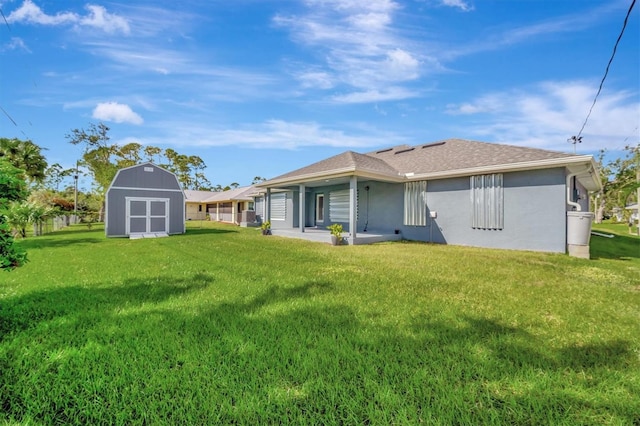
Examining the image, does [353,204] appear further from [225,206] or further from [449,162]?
[225,206]

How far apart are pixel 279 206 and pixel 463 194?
474 inches

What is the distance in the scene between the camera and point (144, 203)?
15664mm

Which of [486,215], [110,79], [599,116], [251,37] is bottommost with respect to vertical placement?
[486,215]

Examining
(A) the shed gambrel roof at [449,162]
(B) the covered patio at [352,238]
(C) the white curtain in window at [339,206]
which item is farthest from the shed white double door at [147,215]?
(C) the white curtain in window at [339,206]

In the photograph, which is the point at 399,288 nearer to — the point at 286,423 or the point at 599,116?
the point at 286,423

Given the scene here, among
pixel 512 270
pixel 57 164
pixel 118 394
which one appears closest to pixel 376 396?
pixel 118 394

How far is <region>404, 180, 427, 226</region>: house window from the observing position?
Answer: 1234cm

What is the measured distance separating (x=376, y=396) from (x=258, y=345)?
1.27m

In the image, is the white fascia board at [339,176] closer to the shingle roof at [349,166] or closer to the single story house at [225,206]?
the shingle roof at [349,166]

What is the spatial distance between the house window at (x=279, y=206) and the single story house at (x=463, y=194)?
3385 millimetres

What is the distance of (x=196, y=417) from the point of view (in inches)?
70.2

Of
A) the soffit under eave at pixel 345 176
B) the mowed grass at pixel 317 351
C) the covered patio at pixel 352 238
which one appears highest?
the soffit under eave at pixel 345 176

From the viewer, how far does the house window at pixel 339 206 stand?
593 inches

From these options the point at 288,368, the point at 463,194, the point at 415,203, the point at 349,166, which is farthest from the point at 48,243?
the point at 463,194
